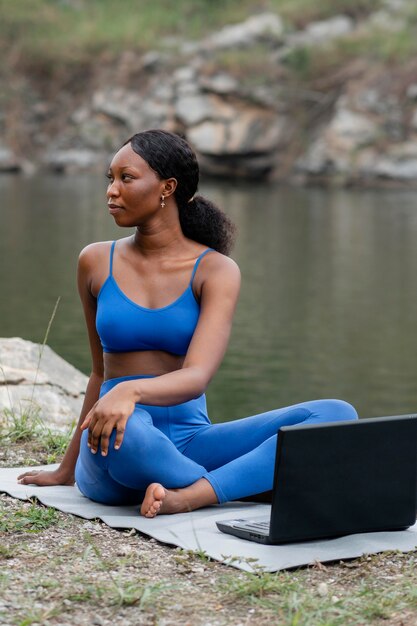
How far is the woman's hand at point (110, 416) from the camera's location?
120 inches

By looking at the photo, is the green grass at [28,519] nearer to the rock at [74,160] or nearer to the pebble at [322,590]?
the pebble at [322,590]

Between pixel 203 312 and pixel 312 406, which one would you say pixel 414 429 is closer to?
pixel 312 406

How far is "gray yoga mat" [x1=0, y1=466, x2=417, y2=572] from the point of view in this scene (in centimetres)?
289

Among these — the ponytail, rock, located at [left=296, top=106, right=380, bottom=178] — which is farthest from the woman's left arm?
rock, located at [left=296, top=106, right=380, bottom=178]

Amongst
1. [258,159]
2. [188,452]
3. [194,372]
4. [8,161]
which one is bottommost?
[188,452]

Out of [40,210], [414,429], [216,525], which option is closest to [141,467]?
[216,525]

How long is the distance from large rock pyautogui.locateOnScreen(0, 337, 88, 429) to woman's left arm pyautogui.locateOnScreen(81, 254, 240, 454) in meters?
1.48

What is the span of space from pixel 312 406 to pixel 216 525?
493 mm

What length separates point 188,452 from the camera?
3.49 metres

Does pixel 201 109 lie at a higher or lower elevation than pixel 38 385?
higher

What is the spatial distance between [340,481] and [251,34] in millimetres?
33280

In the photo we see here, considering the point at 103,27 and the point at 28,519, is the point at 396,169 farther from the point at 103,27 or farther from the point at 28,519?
the point at 28,519

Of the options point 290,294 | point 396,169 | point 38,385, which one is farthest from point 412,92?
point 38,385

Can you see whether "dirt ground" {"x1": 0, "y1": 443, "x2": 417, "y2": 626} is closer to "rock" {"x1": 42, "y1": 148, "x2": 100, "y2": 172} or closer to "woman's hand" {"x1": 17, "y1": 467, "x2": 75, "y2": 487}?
"woman's hand" {"x1": 17, "y1": 467, "x2": 75, "y2": 487}
